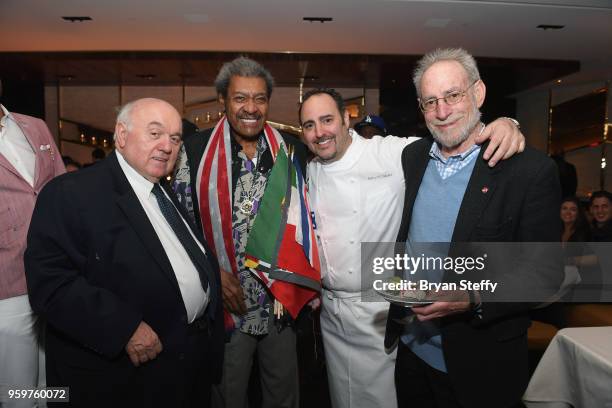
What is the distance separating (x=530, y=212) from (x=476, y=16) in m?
4.59

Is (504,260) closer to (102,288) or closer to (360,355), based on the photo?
(360,355)

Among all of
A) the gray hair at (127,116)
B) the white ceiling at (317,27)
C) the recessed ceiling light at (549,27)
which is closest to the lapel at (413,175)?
the gray hair at (127,116)

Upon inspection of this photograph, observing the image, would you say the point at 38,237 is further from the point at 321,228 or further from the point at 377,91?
the point at 377,91

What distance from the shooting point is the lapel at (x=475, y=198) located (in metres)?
1.49

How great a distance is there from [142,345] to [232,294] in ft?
1.83

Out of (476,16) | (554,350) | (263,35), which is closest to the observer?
(554,350)

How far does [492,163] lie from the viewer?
1.49 meters

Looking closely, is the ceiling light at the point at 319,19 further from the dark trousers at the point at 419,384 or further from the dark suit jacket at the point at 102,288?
the dark trousers at the point at 419,384

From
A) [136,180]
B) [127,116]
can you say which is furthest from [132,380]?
[127,116]

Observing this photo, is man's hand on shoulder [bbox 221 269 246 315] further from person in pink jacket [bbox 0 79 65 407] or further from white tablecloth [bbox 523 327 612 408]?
white tablecloth [bbox 523 327 612 408]

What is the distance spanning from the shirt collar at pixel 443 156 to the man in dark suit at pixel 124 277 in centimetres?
104

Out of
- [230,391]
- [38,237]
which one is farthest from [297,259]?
[38,237]

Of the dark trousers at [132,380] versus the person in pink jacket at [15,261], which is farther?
the person in pink jacket at [15,261]

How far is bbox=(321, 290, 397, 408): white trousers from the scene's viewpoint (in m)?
2.07
